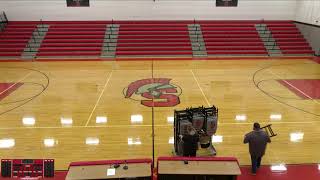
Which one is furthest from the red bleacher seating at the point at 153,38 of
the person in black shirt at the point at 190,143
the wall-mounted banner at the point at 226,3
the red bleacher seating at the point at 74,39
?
the person in black shirt at the point at 190,143

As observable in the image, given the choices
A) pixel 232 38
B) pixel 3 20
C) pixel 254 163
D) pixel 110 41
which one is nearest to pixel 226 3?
pixel 232 38

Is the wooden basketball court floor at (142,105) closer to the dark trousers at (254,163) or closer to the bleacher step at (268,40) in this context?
the dark trousers at (254,163)

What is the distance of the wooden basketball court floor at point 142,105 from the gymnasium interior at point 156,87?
0.16 feet

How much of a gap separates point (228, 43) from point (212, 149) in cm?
1424

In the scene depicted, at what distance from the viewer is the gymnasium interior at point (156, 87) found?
7.40 meters

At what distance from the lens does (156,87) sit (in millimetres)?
13641

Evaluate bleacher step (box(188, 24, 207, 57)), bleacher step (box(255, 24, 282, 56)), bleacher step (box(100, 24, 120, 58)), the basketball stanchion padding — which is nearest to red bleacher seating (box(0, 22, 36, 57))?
bleacher step (box(100, 24, 120, 58))

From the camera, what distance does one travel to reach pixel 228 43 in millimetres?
21141

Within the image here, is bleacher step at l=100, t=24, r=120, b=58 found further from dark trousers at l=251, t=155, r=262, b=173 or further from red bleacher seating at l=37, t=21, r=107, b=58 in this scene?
dark trousers at l=251, t=155, r=262, b=173

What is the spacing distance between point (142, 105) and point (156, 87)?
2206 millimetres

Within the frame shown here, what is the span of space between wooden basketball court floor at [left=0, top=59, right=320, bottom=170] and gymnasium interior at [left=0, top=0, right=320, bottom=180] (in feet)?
0.16

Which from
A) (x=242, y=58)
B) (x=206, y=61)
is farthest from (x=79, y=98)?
(x=242, y=58)

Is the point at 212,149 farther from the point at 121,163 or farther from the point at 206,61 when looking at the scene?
the point at 206,61

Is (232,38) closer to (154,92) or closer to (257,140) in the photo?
(154,92)
